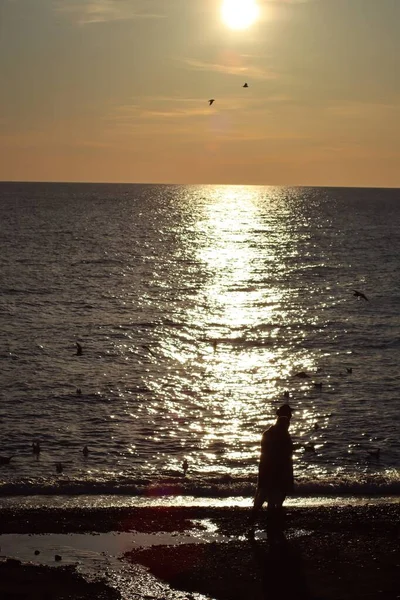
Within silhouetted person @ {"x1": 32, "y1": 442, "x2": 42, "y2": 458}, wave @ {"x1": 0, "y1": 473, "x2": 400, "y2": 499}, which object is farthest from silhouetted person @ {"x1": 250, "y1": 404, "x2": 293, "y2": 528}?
silhouetted person @ {"x1": 32, "y1": 442, "x2": 42, "y2": 458}

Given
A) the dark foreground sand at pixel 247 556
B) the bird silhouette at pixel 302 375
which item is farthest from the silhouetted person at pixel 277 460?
the bird silhouette at pixel 302 375

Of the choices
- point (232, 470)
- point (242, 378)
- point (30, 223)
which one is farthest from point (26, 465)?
point (30, 223)

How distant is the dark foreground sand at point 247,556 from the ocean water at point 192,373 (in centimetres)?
364

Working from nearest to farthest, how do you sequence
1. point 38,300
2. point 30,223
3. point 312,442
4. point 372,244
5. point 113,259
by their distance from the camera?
point 312,442
point 38,300
point 113,259
point 372,244
point 30,223

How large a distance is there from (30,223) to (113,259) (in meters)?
53.0

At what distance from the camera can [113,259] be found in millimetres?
96812

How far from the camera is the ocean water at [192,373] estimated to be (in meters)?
24.3

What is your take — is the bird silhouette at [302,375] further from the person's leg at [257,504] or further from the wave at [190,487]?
the person's leg at [257,504]

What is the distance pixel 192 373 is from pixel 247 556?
22878mm

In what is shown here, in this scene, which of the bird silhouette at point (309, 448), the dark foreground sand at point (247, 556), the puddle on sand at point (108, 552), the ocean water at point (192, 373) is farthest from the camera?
the bird silhouette at point (309, 448)

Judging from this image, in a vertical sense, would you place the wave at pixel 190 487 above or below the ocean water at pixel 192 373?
below

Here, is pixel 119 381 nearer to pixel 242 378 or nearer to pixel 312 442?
pixel 242 378

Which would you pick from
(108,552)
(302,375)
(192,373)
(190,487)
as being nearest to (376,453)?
(190,487)

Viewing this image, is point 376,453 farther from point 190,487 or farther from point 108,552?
point 108,552
